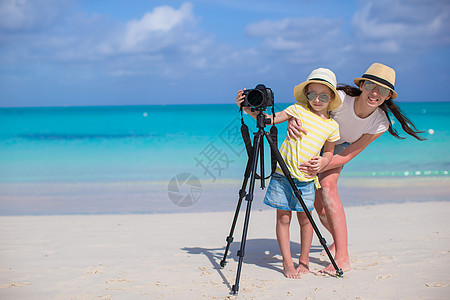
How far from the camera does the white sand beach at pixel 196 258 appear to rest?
9.22ft

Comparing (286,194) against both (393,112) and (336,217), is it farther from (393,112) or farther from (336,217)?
(393,112)

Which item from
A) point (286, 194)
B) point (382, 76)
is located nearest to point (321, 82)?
point (382, 76)

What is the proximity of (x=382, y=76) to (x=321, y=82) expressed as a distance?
1.48 ft

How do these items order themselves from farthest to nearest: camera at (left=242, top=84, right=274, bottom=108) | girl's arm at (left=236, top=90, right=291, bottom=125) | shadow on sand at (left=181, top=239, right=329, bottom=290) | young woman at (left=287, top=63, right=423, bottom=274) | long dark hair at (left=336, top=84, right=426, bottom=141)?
shadow on sand at (left=181, top=239, right=329, bottom=290) → long dark hair at (left=336, top=84, right=426, bottom=141) → young woman at (left=287, top=63, right=423, bottom=274) → girl's arm at (left=236, top=90, right=291, bottom=125) → camera at (left=242, top=84, right=274, bottom=108)

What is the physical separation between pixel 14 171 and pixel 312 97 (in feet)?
27.8

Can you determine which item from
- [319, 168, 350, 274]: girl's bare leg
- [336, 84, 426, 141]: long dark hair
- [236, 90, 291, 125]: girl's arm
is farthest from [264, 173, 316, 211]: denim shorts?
[336, 84, 426, 141]: long dark hair

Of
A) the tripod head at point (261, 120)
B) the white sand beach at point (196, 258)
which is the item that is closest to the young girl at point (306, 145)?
the tripod head at point (261, 120)

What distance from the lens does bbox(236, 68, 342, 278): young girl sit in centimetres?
292

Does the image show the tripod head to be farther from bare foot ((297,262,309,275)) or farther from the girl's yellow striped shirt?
bare foot ((297,262,309,275))

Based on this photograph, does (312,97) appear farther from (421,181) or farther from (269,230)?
(421,181)

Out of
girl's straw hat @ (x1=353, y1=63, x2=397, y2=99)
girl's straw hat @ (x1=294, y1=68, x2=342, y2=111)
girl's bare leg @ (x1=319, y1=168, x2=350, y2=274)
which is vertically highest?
girl's straw hat @ (x1=353, y1=63, x2=397, y2=99)

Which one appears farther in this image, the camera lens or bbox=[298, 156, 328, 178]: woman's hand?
bbox=[298, 156, 328, 178]: woman's hand

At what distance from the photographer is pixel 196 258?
3.53m

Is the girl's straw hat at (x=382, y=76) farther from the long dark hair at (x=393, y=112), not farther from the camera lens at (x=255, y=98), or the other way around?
the camera lens at (x=255, y=98)
